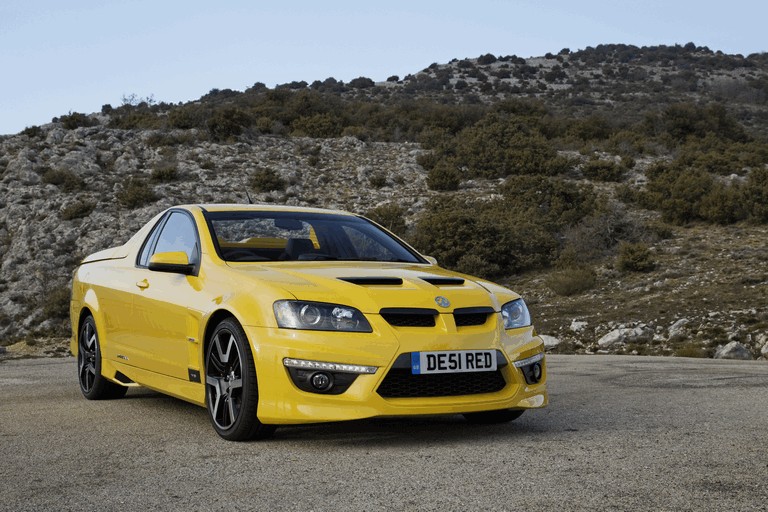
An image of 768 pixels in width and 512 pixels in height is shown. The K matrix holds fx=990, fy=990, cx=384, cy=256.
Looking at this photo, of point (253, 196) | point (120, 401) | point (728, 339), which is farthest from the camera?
point (253, 196)

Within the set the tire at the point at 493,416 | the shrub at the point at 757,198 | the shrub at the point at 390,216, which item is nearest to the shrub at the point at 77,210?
the shrub at the point at 390,216

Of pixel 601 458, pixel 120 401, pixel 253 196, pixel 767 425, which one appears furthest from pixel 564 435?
pixel 253 196

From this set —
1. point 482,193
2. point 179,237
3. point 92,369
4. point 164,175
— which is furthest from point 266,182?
point 179,237

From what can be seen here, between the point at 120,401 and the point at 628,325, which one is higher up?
the point at 120,401

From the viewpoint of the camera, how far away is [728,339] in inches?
690

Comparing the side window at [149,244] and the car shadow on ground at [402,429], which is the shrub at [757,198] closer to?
the car shadow on ground at [402,429]

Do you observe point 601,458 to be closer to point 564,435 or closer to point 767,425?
point 564,435

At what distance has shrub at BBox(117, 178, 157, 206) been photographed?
31.2 m

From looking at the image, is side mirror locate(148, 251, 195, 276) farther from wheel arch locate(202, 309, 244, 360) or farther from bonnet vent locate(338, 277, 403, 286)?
bonnet vent locate(338, 277, 403, 286)

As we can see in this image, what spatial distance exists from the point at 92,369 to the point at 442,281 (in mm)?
3534

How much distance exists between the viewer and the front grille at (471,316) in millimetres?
5754

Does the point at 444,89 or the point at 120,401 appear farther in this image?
the point at 444,89

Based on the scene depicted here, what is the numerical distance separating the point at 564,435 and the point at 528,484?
154 centimetres

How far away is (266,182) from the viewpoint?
3338cm
